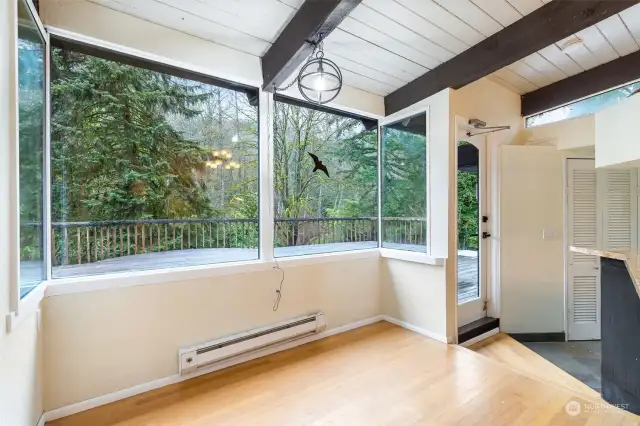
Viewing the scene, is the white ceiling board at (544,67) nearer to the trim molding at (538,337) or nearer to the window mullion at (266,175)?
the window mullion at (266,175)

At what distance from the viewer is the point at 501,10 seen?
7.30 ft

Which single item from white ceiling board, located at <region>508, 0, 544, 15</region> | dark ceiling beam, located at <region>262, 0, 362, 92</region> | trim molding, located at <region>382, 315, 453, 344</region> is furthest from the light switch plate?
dark ceiling beam, located at <region>262, 0, 362, 92</region>

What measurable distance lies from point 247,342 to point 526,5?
330cm

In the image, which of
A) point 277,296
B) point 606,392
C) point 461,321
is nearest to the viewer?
point 606,392

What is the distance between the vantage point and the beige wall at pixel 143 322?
1.92 metres

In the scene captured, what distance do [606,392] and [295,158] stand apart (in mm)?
3114

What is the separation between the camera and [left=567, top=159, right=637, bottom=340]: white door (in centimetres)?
355

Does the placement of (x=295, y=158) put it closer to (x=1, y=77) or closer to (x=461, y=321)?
(x=1, y=77)

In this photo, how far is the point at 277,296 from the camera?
284 cm

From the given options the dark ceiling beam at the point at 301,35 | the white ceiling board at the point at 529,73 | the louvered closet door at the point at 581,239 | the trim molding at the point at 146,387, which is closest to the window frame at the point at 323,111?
the dark ceiling beam at the point at 301,35

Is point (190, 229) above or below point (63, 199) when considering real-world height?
below

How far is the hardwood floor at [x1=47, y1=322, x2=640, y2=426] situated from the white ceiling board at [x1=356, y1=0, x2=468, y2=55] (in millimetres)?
2700

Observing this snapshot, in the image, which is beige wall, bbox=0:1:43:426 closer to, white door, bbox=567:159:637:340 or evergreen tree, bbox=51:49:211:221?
evergreen tree, bbox=51:49:211:221

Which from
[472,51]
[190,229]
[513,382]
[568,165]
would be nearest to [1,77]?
[190,229]
